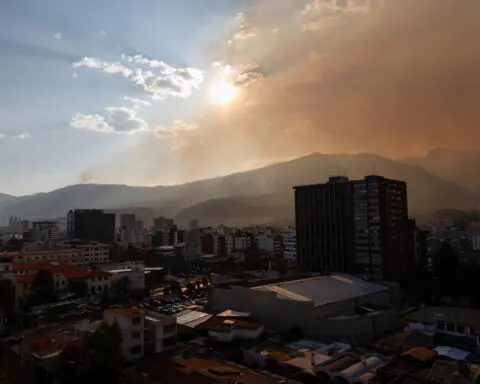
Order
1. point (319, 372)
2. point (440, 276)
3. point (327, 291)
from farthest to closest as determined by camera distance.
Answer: point (440, 276), point (327, 291), point (319, 372)

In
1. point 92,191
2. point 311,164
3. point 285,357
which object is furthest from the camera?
point 92,191

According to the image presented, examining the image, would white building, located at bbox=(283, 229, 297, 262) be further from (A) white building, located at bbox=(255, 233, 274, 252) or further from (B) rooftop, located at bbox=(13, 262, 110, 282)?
(B) rooftop, located at bbox=(13, 262, 110, 282)

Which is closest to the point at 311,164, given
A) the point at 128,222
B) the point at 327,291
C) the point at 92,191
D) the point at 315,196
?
the point at 128,222

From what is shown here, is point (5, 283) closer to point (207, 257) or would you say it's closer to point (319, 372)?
point (319, 372)

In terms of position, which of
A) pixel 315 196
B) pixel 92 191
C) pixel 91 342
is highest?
pixel 92 191

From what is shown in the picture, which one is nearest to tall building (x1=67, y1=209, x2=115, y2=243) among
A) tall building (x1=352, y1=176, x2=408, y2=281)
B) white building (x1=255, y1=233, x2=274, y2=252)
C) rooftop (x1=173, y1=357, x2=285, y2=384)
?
white building (x1=255, y1=233, x2=274, y2=252)

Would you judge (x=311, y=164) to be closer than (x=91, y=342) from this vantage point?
No

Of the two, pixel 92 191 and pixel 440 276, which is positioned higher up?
pixel 92 191
